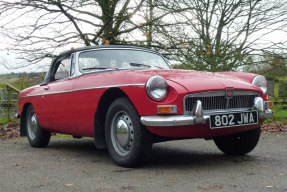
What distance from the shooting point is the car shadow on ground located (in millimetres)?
4453

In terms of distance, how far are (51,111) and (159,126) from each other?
254cm

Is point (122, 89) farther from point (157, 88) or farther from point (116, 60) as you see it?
point (116, 60)

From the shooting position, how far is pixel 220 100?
162 inches

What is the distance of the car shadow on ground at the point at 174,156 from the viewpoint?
4453 millimetres

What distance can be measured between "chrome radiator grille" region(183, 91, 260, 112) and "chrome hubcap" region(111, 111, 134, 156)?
2.32 feet

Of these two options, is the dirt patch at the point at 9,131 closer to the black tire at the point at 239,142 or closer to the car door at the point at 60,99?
the car door at the point at 60,99

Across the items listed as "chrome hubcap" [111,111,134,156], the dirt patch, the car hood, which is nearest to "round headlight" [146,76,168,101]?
the car hood

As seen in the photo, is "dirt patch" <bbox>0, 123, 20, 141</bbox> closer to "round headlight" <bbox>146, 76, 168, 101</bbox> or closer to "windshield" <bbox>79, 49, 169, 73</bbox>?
"windshield" <bbox>79, 49, 169, 73</bbox>

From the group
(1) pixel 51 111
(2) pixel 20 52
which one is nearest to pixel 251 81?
(1) pixel 51 111

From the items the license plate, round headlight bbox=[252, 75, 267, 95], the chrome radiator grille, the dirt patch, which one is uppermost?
round headlight bbox=[252, 75, 267, 95]

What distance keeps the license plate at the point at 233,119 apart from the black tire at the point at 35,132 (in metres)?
3.56

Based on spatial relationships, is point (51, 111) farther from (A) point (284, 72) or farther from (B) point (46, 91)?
(A) point (284, 72)

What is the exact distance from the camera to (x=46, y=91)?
20.1 feet

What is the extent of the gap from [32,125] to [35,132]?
0.18 metres
